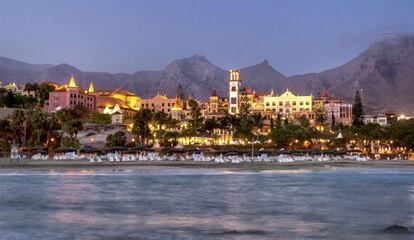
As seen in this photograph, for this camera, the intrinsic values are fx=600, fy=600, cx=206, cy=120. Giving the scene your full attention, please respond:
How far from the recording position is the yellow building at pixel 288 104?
172 metres

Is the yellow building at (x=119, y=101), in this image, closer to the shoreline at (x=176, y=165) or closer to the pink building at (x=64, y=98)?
the pink building at (x=64, y=98)

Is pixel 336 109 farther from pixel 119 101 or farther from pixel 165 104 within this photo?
pixel 119 101

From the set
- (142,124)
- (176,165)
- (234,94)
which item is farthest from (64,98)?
(176,165)

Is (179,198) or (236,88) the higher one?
(236,88)

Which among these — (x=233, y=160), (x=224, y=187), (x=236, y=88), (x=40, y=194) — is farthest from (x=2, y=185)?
(x=236, y=88)

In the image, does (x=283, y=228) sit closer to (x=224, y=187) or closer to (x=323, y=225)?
(x=323, y=225)

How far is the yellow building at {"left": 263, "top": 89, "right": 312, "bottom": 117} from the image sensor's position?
563ft

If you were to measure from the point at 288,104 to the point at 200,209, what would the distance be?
148945 mm

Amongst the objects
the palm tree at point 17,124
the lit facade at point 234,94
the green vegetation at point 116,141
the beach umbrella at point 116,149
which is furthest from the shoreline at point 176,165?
the lit facade at point 234,94

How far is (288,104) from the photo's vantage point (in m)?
174

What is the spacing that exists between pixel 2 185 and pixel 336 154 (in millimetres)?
54433

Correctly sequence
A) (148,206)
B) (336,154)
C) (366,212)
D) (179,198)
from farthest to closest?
1. (336,154)
2. (179,198)
3. (148,206)
4. (366,212)

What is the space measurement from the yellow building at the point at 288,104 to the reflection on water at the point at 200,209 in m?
129

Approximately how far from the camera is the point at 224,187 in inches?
1561
